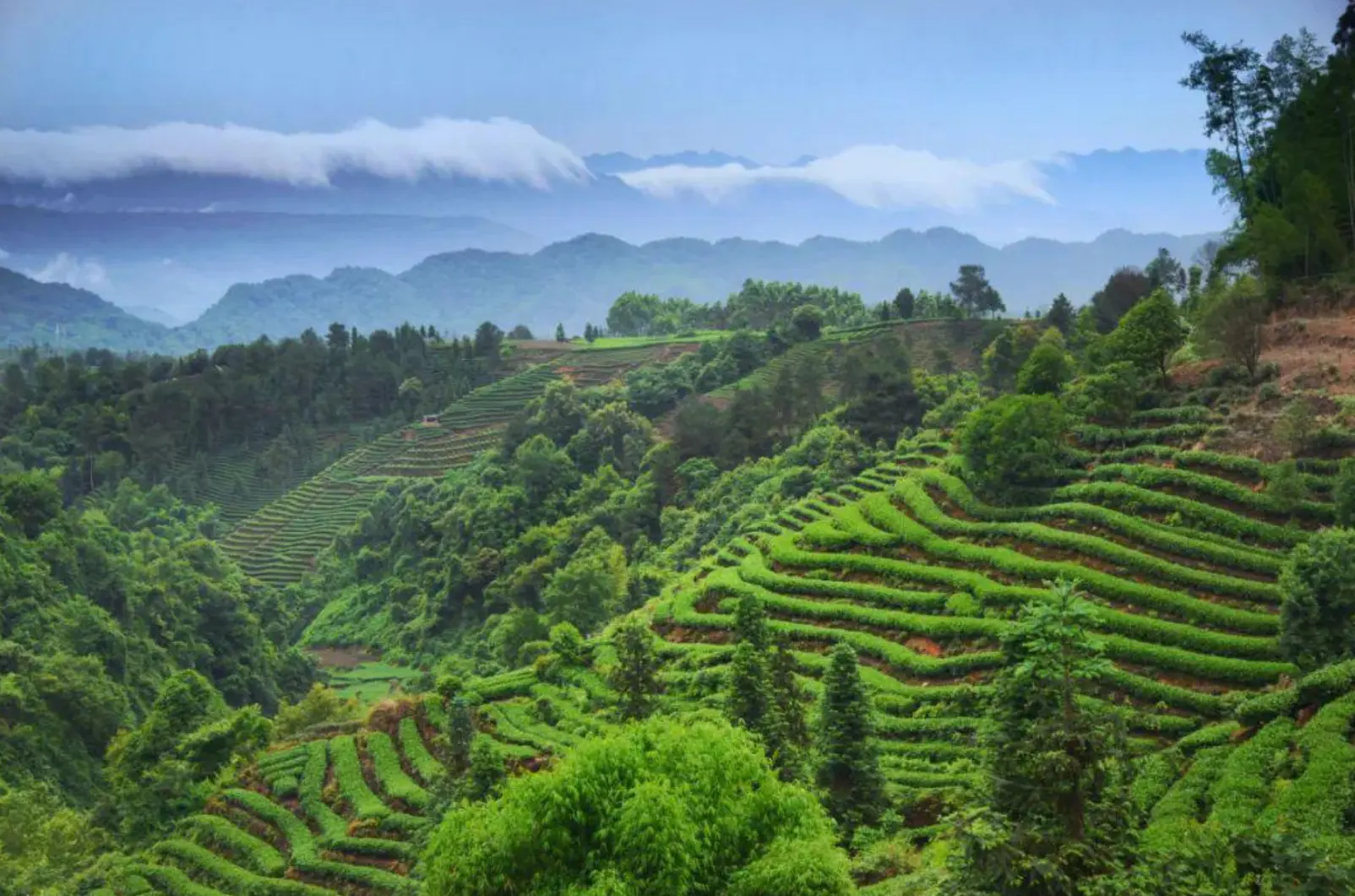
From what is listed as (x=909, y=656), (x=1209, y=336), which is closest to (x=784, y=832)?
(x=909, y=656)

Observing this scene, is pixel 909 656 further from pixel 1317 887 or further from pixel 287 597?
pixel 287 597

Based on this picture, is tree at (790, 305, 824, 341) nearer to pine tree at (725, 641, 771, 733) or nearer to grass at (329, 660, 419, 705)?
grass at (329, 660, 419, 705)

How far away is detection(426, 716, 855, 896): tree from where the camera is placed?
1055 centimetres

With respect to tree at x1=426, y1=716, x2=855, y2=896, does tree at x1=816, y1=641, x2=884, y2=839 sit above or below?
below

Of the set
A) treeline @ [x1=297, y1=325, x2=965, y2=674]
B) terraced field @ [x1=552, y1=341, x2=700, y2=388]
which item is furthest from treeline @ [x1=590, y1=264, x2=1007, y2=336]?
treeline @ [x1=297, y1=325, x2=965, y2=674]

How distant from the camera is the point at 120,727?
3684 centimetres

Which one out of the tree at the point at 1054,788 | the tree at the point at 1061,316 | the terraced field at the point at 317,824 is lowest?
the terraced field at the point at 317,824

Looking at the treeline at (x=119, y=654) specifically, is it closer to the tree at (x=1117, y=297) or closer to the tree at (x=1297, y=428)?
the tree at (x=1297, y=428)

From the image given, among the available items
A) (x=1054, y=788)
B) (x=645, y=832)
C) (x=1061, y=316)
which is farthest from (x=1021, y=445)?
(x=1061, y=316)

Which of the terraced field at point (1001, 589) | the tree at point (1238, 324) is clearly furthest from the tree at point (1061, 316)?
the terraced field at point (1001, 589)

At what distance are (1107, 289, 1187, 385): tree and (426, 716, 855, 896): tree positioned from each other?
2631 centimetres

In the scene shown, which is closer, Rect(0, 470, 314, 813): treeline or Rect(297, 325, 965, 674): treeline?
Rect(0, 470, 314, 813): treeline

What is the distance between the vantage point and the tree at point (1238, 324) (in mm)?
31344

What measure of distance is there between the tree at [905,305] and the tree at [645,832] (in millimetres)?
72973
